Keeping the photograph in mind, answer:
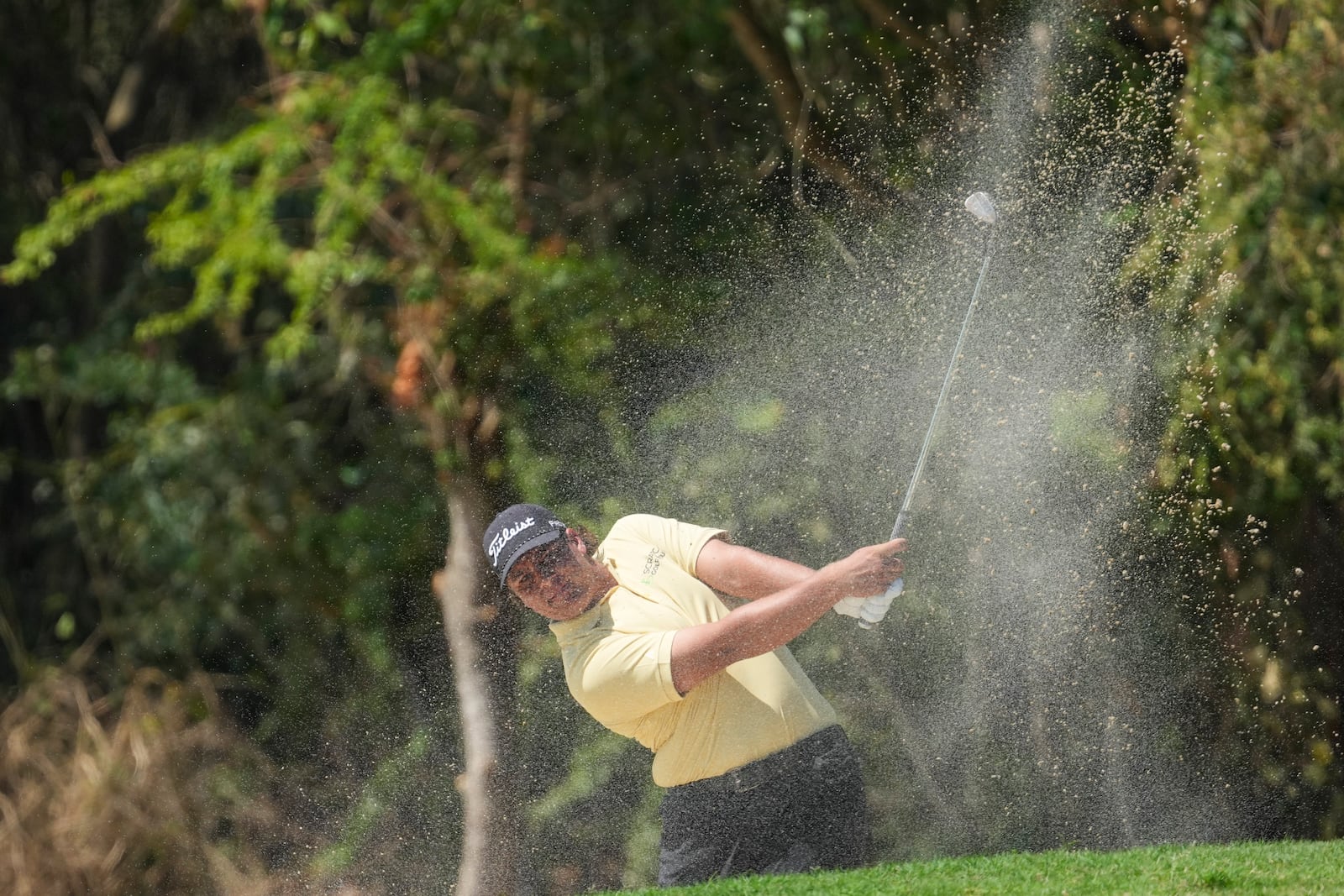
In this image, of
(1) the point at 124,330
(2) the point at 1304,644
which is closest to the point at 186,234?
(1) the point at 124,330

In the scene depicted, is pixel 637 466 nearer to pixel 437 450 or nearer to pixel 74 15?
pixel 437 450

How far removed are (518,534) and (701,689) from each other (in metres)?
0.59

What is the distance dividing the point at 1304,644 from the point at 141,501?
4813mm

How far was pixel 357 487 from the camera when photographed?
6434 millimetres

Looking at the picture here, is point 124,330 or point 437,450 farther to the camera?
point 124,330

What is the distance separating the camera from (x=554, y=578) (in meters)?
3.66

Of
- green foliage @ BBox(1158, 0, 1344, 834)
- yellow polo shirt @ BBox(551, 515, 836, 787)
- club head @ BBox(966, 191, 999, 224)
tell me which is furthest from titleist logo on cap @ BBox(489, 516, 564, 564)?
green foliage @ BBox(1158, 0, 1344, 834)

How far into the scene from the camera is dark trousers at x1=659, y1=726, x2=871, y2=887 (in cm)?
373

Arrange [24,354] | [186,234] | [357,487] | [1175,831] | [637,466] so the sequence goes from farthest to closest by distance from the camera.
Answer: [24,354]
[357,487]
[186,234]
[637,466]
[1175,831]

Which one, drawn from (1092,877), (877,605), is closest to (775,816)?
(877,605)

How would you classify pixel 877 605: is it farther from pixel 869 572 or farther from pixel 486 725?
pixel 486 725

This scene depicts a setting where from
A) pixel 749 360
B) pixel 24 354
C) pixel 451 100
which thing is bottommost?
→ pixel 24 354

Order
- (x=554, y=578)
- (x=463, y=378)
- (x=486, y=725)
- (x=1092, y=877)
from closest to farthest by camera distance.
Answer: (x=1092, y=877)
(x=554, y=578)
(x=486, y=725)
(x=463, y=378)

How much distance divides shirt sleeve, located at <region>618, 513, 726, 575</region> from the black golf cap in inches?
9.6
